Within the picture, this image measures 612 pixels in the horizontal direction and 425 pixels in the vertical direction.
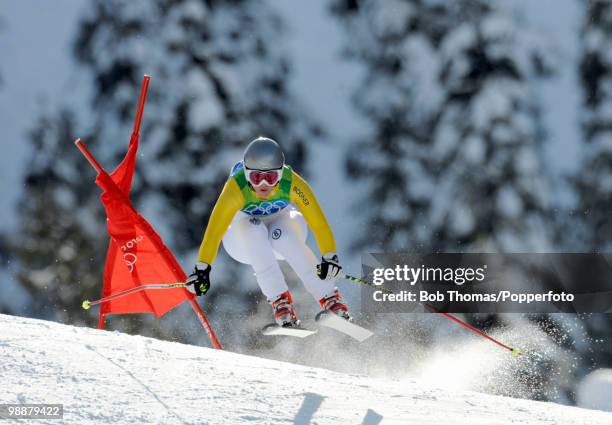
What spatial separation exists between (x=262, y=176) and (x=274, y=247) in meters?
0.47

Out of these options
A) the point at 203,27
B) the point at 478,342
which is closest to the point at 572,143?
the point at 478,342

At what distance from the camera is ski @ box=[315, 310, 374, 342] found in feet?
15.4

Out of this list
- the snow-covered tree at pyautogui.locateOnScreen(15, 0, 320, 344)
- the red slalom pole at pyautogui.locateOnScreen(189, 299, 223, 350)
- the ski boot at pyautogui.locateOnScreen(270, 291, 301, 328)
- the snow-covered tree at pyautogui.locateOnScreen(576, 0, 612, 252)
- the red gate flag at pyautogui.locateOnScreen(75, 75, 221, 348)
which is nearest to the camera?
the ski boot at pyautogui.locateOnScreen(270, 291, 301, 328)

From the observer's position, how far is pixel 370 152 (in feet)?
54.6

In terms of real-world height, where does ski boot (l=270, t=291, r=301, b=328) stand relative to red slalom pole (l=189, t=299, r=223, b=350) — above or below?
below

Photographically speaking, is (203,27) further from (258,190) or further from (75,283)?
(258,190)

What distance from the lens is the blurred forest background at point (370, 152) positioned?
1453 cm

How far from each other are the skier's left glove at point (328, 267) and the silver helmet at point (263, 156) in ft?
1.82

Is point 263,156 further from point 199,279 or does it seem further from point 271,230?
point 199,279

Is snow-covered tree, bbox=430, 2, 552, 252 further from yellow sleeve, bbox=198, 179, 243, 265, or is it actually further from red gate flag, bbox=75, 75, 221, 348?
yellow sleeve, bbox=198, 179, 243, 265

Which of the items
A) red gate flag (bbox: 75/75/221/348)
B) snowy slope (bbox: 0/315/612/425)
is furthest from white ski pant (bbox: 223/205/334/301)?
red gate flag (bbox: 75/75/221/348)

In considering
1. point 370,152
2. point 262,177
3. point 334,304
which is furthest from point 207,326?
point 370,152

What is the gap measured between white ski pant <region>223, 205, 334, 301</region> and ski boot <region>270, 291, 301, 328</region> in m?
0.03

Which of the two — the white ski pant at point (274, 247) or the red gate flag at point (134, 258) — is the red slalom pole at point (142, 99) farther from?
the white ski pant at point (274, 247)
